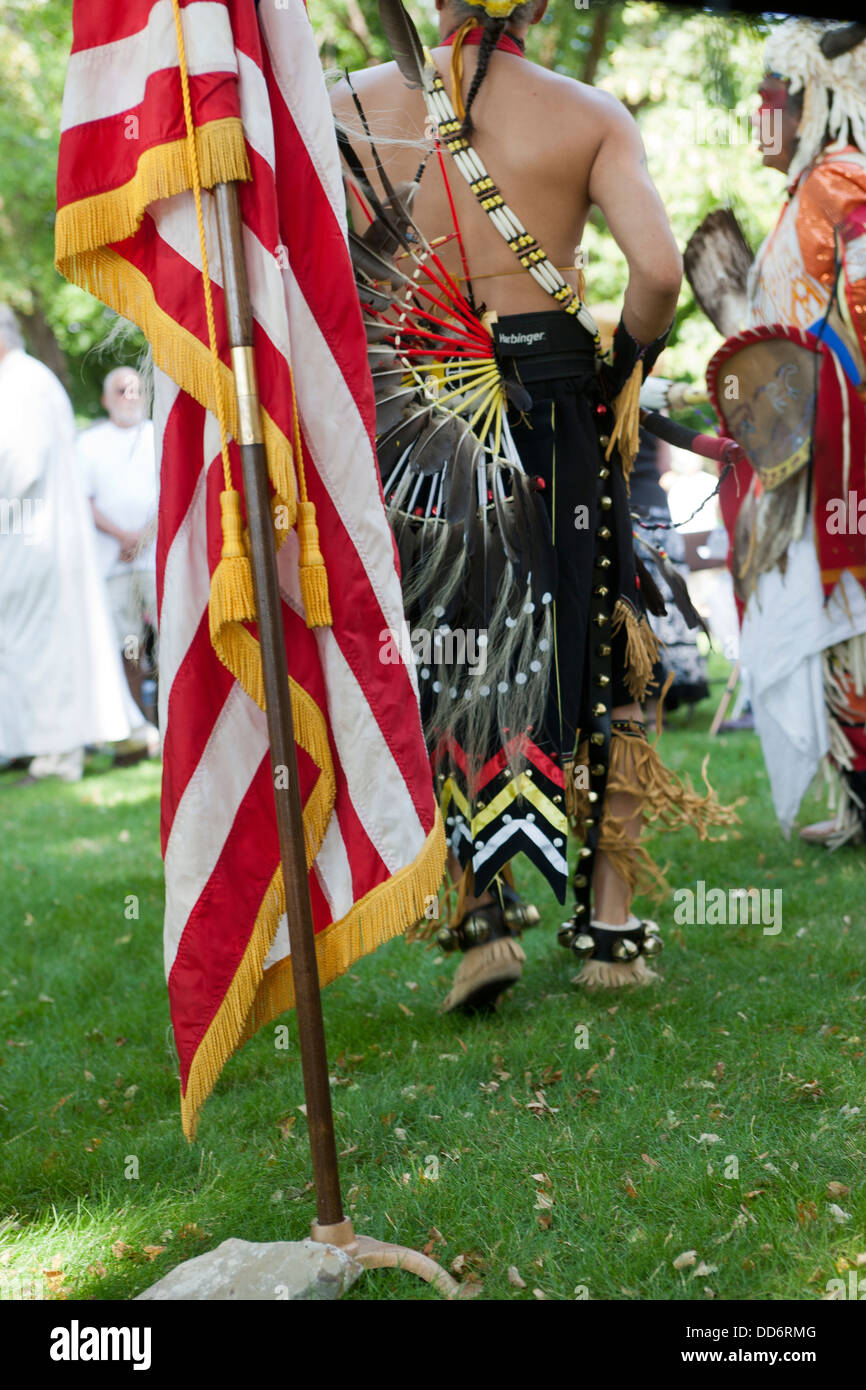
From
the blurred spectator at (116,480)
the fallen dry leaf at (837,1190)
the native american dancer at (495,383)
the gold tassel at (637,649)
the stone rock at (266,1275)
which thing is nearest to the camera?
the stone rock at (266,1275)

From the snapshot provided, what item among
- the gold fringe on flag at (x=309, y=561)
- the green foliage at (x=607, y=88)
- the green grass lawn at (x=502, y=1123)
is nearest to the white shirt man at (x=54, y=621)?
the green foliage at (x=607, y=88)

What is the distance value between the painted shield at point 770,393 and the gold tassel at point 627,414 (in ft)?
4.32

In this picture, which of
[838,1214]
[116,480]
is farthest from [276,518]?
[116,480]

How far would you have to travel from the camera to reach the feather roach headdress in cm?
479

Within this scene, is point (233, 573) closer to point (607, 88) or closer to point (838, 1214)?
point (838, 1214)

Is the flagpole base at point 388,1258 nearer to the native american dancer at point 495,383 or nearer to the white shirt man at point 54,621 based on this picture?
the native american dancer at point 495,383

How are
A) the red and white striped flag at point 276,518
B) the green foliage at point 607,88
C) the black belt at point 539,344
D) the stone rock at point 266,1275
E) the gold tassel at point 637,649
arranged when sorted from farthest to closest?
1. the green foliage at point 607,88
2. the gold tassel at point 637,649
3. the black belt at point 539,344
4. the red and white striped flag at point 276,518
5. the stone rock at point 266,1275

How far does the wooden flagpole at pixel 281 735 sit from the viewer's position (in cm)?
227

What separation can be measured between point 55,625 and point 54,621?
3 cm

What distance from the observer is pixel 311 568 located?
2.43 metres

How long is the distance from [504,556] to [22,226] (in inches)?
546

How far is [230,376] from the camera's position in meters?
2.33
